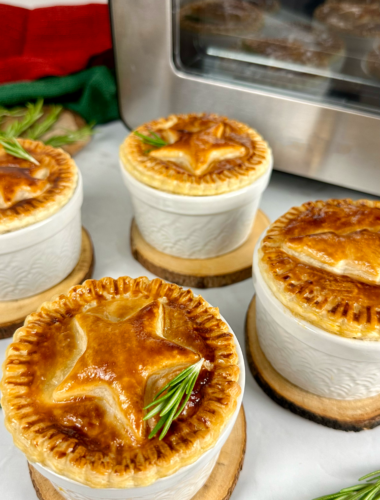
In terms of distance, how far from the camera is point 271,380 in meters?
1.01

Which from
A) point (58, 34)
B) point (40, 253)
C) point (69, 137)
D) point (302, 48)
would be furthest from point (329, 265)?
point (58, 34)

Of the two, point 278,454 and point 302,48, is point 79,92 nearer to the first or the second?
point 302,48

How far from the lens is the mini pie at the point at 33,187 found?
3.39ft

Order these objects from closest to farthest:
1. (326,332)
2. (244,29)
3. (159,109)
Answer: (326,332) < (244,29) < (159,109)

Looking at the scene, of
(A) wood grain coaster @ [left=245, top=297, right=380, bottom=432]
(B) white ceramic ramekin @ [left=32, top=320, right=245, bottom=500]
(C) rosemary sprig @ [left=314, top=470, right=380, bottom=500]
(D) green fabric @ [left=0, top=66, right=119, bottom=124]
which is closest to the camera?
(B) white ceramic ramekin @ [left=32, top=320, right=245, bottom=500]

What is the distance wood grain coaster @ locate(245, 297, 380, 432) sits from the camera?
0.95 metres

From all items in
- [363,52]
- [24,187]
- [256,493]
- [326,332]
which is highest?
[363,52]

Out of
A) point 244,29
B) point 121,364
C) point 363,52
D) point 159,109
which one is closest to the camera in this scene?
point 121,364

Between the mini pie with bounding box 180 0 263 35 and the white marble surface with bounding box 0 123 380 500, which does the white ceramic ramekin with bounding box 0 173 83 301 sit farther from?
the mini pie with bounding box 180 0 263 35

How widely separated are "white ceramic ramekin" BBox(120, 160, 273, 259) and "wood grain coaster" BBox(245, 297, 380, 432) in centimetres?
40

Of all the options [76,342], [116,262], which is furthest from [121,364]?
[116,262]

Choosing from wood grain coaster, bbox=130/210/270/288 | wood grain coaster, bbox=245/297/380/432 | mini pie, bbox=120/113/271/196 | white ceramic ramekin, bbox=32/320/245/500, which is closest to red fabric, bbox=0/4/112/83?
mini pie, bbox=120/113/271/196

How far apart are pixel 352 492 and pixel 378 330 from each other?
303mm

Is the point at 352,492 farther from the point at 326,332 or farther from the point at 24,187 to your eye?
the point at 24,187
